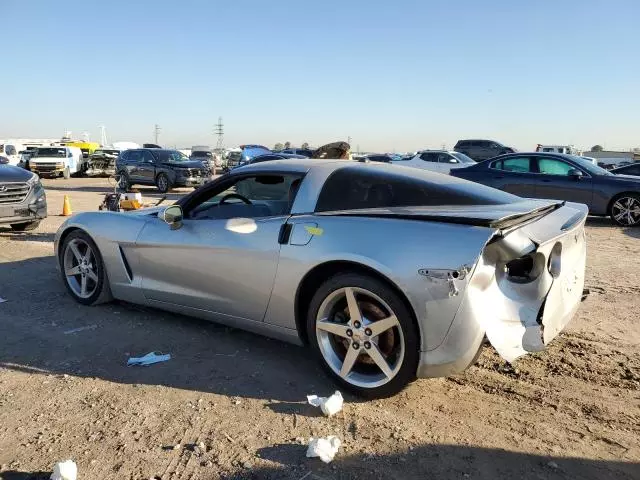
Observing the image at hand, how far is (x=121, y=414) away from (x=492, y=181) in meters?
11.1

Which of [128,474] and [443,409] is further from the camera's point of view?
[443,409]

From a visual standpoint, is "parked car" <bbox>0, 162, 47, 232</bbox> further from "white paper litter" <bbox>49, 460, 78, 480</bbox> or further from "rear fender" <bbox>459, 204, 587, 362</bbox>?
"rear fender" <bbox>459, 204, 587, 362</bbox>

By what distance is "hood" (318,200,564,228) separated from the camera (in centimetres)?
298

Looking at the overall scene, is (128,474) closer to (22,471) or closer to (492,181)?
(22,471)

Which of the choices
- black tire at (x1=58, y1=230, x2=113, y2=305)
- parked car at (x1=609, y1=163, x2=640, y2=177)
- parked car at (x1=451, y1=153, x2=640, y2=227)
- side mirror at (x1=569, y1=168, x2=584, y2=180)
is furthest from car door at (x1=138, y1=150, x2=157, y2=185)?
black tire at (x1=58, y1=230, x2=113, y2=305)

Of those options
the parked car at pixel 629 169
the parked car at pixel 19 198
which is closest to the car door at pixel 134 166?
the parked car at pixel 19 198

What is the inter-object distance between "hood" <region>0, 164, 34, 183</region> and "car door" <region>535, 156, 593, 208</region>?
9964mm

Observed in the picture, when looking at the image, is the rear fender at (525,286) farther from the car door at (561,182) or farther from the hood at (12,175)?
the car door at (561,182)

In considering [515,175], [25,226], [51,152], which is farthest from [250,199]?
[51,152]

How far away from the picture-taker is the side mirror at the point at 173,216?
4184mm

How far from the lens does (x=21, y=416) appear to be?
10.1 ft

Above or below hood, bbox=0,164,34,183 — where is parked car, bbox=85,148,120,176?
below

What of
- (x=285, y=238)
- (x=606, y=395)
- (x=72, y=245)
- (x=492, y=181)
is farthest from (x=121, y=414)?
(x=492, y=181)

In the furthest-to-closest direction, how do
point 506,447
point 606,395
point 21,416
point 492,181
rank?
1. point 492,181
2. point 606,395
3. point 21,416
4. point 506,447
